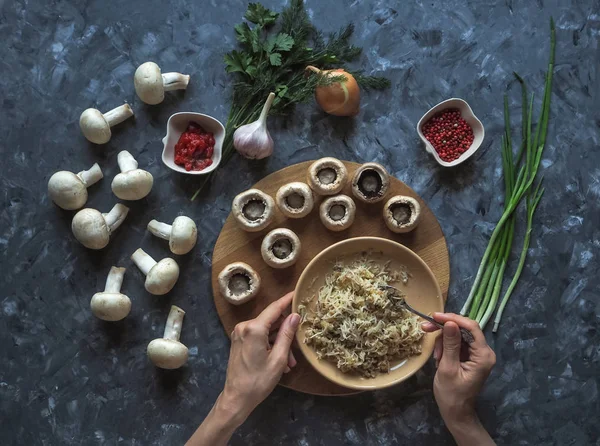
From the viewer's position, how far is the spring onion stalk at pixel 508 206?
275 cm

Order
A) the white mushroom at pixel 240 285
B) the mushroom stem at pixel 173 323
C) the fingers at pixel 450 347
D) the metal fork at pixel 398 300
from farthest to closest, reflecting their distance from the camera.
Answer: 1. the mushroom stem at pixel 173 323
2. the white mushroom at pixel 240 285
3. the metal fork at pixel 398 300
4. the fingers at pixel 450 347

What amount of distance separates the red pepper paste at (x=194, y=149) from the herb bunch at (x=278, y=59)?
0.07 m

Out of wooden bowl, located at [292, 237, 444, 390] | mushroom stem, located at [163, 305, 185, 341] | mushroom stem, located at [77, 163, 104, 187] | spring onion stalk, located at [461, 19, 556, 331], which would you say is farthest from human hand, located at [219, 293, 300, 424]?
mushroom stem, located at [77, 163, 104, 187]

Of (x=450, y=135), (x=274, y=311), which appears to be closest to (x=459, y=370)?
(x=274, y=311)

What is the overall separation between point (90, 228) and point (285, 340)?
3.15 feet

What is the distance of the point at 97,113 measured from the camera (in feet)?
8.97

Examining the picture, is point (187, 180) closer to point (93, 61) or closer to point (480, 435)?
point (93, 61)

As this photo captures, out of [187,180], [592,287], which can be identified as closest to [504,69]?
[592,287]

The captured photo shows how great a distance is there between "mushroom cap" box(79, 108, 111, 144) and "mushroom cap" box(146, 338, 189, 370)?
92cm

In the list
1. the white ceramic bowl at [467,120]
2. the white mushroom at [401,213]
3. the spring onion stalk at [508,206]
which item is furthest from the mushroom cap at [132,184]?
the spring onion stalk at [508,206]

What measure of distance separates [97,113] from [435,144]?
150 cm

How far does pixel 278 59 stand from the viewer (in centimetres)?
271

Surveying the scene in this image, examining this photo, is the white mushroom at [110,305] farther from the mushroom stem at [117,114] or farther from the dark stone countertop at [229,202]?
the mushroom stem at [117,114]

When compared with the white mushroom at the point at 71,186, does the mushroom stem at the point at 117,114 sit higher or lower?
higher
